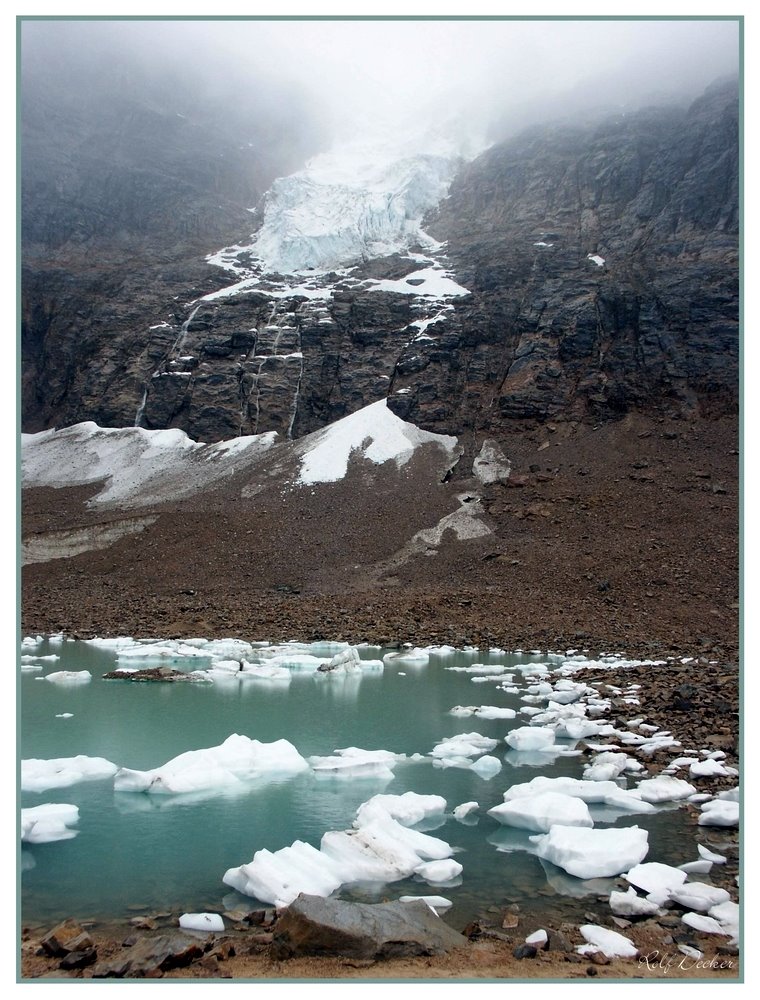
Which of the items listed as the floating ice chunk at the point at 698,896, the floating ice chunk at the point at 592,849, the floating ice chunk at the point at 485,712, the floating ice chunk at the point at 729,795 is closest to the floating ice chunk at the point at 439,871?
the floating ice chunk at the point at 592,849

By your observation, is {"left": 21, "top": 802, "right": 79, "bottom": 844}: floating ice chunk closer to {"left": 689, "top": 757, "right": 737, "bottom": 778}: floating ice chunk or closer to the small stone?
the small stone

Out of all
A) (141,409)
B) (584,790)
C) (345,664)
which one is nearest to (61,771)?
(584,790)

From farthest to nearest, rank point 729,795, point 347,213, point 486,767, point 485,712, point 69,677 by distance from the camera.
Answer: point 347,213 → point 69,677 → point 485,712 → point 486,767 → point 729,795

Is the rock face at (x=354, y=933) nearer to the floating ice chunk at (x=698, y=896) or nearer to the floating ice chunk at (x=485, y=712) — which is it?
the floating ice chunk at (x=698, y=896)

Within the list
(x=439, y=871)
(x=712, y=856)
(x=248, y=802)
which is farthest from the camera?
(x=248, y=802)

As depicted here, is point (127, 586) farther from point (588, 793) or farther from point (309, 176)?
point (309, 176)

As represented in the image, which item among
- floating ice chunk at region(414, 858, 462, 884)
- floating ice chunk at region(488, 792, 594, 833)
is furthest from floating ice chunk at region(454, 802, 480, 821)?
floating ice chunk at region(414, 858, 462, 884)

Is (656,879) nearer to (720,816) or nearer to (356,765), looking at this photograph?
(720,816)
